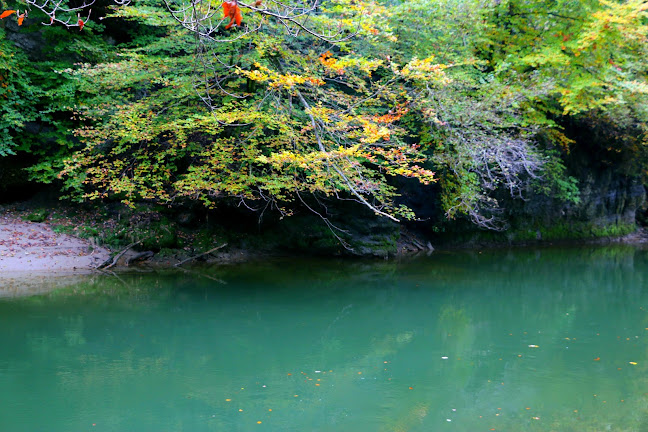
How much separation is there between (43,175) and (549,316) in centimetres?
1027

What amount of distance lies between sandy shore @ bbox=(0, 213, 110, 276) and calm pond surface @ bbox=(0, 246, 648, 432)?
972mm

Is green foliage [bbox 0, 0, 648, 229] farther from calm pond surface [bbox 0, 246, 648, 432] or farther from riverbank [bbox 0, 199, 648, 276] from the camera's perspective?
calm pond surface [bbox 0, 246, 648, 432]

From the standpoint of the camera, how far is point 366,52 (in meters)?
10.3

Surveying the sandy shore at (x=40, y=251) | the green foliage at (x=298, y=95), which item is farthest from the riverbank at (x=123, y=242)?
→ the green foliage at (x=298, y=95)

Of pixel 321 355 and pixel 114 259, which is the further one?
pixel 114 259

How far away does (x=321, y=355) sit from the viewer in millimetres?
6090

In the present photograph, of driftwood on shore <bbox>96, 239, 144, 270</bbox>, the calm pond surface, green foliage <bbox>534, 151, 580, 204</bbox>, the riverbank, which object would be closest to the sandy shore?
the riverbank

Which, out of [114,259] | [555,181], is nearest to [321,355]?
[114,259]

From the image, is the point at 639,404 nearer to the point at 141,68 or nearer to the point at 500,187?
the point at 141,68

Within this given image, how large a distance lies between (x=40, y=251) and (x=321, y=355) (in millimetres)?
6819

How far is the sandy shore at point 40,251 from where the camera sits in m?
9.48

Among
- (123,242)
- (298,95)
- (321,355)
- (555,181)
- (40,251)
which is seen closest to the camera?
(321,355)

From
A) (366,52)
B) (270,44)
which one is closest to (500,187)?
(366,52)

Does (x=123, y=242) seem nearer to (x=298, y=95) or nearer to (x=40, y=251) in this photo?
(x=40, y=251)
